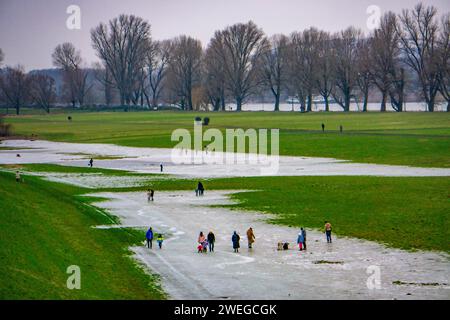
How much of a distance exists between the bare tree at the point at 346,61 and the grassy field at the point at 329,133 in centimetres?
2293

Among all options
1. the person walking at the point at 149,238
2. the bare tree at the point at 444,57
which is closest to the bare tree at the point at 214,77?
the bare tree at the point at 444,57

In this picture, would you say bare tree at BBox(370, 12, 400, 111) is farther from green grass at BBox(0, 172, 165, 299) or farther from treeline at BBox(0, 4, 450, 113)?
green grass at BBox(0, 172, 165, 299)

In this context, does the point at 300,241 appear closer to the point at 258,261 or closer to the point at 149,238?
the point at 258,261

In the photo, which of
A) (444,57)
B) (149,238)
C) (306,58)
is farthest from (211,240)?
(306,58)

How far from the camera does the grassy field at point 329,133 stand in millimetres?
85188

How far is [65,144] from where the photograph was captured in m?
113

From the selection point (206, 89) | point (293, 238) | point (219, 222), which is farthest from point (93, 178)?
point (206, 89)

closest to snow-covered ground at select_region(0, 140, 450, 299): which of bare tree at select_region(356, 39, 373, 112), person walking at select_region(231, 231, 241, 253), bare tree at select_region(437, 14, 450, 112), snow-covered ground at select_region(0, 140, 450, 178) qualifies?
person walking at select_region(231, 231, 241, 253)

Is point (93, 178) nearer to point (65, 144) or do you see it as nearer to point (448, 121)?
point (65, 144)

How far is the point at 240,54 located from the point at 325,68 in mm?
26294

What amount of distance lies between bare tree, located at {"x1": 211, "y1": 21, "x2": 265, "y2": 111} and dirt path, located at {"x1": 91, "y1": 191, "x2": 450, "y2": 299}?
137 m

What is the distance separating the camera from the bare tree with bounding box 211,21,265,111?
600 feet

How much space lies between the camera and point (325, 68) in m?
168
